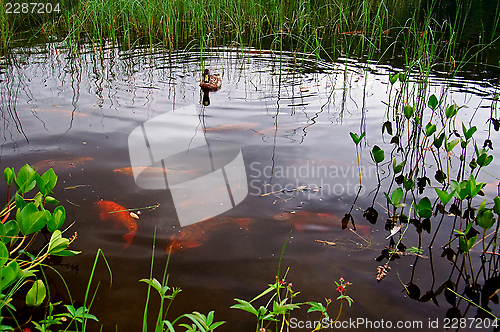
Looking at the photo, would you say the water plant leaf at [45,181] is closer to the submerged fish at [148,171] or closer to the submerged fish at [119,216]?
the submerged fish at [119,216]

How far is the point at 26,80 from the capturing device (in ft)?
15.6

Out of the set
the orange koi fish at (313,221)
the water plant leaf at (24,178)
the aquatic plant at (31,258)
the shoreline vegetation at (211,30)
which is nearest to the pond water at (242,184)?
the orange koi fish at (313,221)

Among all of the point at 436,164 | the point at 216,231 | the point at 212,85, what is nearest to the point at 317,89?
the point at 212,85

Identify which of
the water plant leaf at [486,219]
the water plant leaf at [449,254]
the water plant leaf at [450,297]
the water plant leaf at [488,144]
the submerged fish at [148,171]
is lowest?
the water plant leaf at [450,297]

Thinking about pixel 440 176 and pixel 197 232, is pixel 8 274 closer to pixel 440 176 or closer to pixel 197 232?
pixel 197 232

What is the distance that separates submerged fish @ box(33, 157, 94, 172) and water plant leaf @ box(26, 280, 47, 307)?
138 centimetres

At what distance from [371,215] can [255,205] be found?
2.36 feet

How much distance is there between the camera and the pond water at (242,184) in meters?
1.74

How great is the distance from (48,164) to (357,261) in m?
2.27

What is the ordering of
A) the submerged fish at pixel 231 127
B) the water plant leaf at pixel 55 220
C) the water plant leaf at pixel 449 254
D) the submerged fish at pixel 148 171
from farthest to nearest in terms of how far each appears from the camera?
the submerged fish at pixel 231 127 < the submerged fish at pixel 148 171 < the water plant leaf at pixel 449 254 < the water plant leaf at pixel 55 220

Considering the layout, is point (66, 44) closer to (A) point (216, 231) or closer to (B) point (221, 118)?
(B) point (221, 118)

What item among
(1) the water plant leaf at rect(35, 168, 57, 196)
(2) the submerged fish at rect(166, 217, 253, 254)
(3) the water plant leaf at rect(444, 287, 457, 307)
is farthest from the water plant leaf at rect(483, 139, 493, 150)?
(1) the water plant leaf at rect(35, 168, 57, 196)

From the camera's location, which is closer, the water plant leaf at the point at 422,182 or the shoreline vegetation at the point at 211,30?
the water plant leaf at the point at 422,182

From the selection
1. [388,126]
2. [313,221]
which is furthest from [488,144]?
[313,221]
